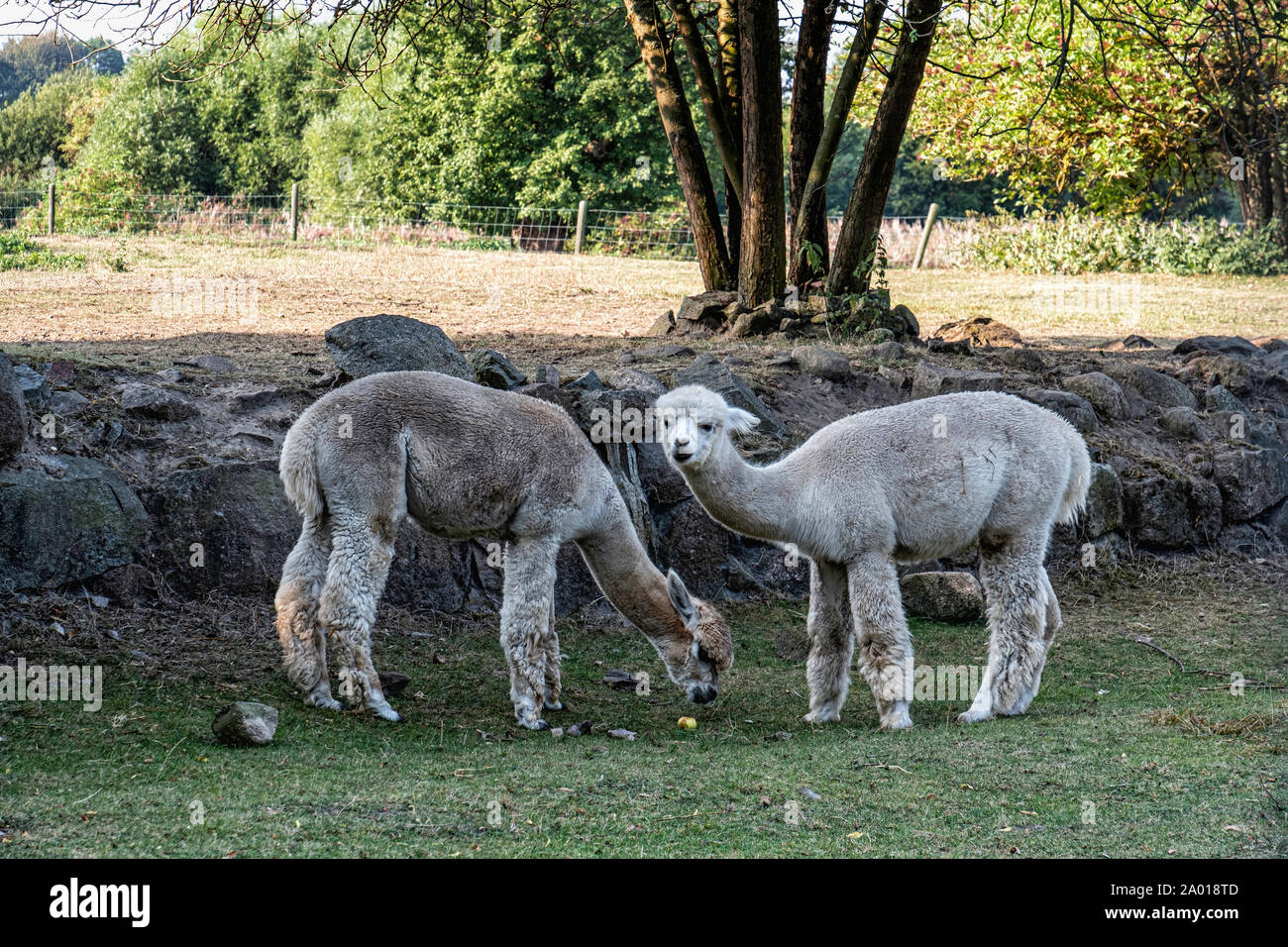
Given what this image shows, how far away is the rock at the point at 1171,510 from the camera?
11.2 metres

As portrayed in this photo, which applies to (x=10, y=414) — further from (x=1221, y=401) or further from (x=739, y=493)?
(x=1221, y=401)

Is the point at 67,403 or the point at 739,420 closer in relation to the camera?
the point at 739,420

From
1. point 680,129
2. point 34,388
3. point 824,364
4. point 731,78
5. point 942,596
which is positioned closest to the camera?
point 34,388

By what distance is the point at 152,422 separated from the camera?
352 inches

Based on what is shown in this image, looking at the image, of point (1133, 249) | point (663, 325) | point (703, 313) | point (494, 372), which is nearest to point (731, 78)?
point (703, 313)

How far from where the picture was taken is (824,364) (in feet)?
38.2

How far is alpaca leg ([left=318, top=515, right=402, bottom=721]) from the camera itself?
261 inches

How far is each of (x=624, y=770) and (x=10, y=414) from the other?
4537 millimetres

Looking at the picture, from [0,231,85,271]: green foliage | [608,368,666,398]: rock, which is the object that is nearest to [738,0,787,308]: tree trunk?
[608,368,666,398]: rock

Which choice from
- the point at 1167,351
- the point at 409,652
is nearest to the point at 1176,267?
the point at 1167,351

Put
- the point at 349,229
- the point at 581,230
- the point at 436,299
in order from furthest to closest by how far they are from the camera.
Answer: the point at 349,229 → the point at 581,230 → the point at 436,299

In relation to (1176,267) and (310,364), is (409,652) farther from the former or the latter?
(1176,267)

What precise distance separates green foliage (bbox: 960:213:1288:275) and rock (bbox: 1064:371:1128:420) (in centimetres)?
1804

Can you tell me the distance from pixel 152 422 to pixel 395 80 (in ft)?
126
